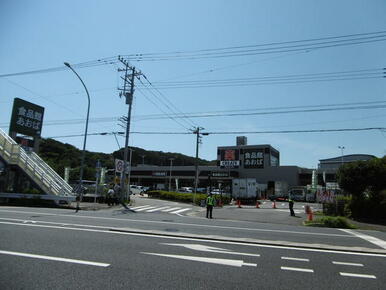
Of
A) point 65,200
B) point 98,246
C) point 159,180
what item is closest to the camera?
point 98,246

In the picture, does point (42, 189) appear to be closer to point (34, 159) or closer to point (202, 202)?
point (34, 159)

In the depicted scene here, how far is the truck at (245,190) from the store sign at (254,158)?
25.3 meters

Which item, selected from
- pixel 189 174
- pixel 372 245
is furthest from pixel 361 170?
pixel 189 174

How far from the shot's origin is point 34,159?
29.4 metres

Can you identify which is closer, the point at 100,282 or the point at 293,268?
the point at 100,282

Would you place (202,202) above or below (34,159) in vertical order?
below

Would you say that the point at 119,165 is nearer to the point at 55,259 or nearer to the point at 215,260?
the point at 55,259

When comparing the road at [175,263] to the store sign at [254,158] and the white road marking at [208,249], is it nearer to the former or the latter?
the white road marking at [208,249]

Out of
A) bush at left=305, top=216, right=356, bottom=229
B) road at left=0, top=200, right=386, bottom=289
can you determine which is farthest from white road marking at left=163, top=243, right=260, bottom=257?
bush at left=305, top=216, right=356, bottom=229

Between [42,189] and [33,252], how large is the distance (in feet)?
66.6

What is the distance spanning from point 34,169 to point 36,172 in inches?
12.5

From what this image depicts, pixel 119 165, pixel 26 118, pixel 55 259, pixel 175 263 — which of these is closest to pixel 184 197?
pixel 119 165

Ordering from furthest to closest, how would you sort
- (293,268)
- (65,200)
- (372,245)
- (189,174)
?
(189,174), (65,200), (372,245), (293,268)

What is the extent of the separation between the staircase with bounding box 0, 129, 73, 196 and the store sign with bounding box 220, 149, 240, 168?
44.7 meters
